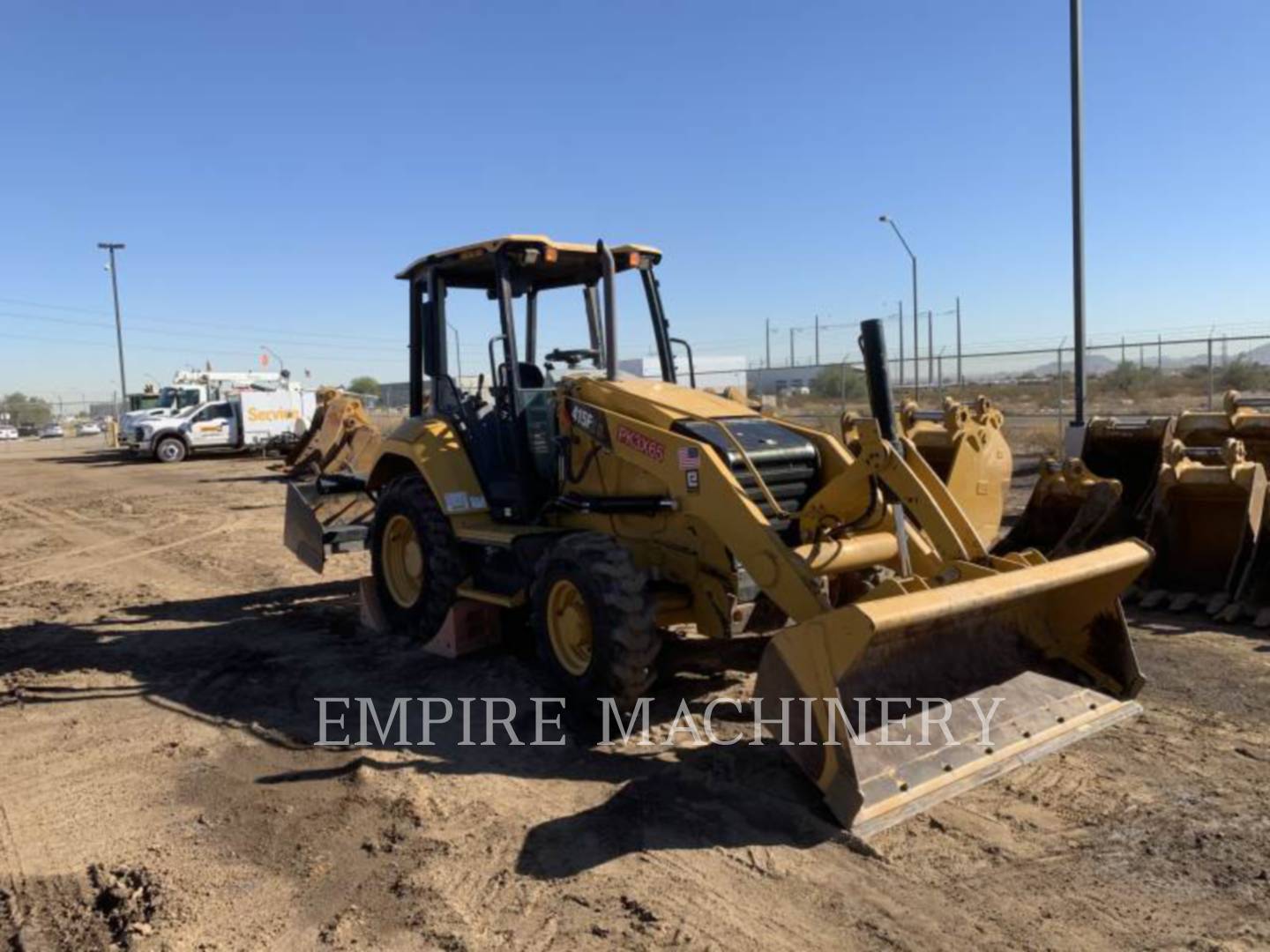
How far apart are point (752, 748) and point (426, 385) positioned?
4.24 meters

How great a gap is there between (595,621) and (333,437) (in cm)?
1820

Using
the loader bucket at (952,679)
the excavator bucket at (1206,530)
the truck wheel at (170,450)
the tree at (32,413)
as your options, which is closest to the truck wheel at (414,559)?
the loader bucket at (952,679)

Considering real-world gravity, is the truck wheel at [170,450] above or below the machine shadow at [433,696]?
above

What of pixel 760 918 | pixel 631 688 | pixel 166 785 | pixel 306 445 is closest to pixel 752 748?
pixel 631 688

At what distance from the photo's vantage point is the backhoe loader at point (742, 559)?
442cm

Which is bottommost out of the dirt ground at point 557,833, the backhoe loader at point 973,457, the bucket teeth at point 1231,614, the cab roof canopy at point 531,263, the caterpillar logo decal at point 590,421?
the dirt ground at point 557,833

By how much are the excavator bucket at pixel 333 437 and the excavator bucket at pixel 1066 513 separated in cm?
1478

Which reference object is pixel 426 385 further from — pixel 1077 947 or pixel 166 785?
pixel 1077 947

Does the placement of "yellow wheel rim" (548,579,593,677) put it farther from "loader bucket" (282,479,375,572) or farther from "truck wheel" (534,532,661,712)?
"loader bucket" (282,479,375,572)

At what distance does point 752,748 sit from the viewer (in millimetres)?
5184

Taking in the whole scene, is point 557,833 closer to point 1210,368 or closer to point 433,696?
point 433,696

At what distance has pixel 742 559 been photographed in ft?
17.1

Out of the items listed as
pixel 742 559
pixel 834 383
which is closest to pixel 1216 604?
pixel 742 559

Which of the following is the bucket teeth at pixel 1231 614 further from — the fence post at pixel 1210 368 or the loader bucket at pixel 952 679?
the fence post at pixel 1210 368
